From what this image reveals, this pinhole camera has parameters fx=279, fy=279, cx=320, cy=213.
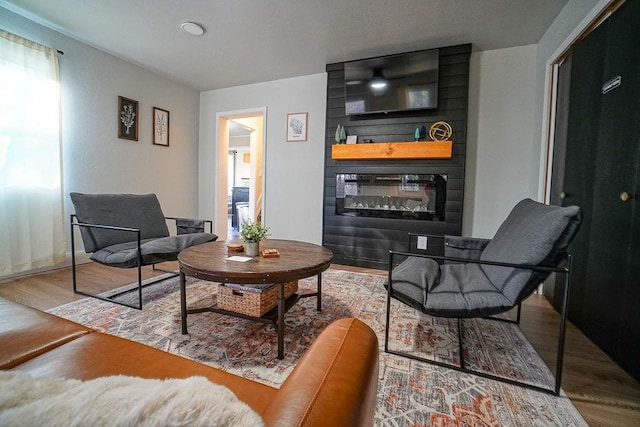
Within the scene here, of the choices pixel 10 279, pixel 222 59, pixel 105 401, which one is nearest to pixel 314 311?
pixel 105 401

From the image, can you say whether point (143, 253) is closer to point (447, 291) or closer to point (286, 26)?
point (447, 291)

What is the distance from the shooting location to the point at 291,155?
385 centimetres

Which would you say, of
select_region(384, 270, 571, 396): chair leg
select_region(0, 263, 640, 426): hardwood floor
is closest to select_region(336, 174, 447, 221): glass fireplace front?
select_region(0, 263, 640, 426): hardwood floor

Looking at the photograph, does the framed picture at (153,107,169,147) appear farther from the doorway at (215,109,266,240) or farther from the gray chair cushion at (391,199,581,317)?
the gray chair cushion at (391,199,581,317)

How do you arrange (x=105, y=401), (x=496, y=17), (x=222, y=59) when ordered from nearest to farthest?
(x=105, y=401) < (x=496, y=17) < (x=222, y=59)

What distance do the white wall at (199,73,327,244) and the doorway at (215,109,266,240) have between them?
0.51 feet

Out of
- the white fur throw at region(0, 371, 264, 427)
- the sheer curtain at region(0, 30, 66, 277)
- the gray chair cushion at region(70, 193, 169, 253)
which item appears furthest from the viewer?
the sheer curtain at region(0, 30, 66, 277)

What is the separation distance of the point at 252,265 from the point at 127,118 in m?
3.10

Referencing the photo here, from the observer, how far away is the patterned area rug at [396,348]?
45.2 inches

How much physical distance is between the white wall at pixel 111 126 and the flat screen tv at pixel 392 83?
8.46 feet

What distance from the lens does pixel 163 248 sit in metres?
2.14

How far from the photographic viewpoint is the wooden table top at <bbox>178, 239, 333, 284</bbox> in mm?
1425

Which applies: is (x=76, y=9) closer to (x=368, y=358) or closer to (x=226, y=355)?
(x=226, y=355)

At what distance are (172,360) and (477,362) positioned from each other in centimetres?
149
